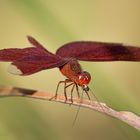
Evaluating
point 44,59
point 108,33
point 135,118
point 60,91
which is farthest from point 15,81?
point 135,118

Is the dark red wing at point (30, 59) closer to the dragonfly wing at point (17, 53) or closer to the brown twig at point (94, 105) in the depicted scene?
the dragonfly wing at point (17, 53)

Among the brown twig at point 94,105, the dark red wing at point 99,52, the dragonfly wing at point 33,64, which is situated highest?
the dark red wing at point 99,52

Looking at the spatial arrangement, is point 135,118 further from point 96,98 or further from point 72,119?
point 72,119

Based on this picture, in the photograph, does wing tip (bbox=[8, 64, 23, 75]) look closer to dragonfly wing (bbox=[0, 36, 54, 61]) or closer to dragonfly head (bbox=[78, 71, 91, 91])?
dragonfly wing (bbox=[0, 36, 54, 61])

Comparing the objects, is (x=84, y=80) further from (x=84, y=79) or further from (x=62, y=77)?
(x=62, y=77)

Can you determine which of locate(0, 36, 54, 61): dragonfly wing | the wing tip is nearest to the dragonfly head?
locate(0, 36, 54, 61): dragonfly wing

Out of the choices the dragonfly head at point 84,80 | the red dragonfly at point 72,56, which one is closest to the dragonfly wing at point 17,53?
the red dragonfly at point 72,56

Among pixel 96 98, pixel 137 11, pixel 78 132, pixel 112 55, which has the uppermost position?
pixel 137 11
